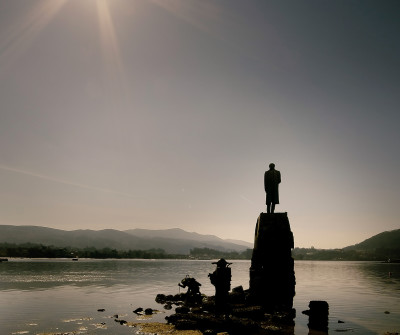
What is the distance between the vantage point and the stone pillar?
90.8 ft

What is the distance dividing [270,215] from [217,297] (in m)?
8.16

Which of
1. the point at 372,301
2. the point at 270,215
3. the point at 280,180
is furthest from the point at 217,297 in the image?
the point at 372,301

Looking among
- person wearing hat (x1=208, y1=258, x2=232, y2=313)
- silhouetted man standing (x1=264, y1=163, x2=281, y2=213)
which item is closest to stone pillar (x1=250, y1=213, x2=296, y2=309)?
silhouetted man standing (x1=264, y1=163, x2=281, y2=213)

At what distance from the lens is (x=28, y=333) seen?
23812 millimetres

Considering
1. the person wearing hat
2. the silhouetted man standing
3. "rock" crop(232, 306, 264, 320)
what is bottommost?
"rock" crop(232, 306, 264, 320)

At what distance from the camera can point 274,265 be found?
2788 cm

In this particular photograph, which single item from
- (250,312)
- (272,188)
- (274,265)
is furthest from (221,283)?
(272,188)

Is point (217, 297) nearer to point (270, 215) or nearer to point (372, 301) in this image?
point (270, 215)

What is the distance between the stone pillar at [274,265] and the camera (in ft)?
90.8

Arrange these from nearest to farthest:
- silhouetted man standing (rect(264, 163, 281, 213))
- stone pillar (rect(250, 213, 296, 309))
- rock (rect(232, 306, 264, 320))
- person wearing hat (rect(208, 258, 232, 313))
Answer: rock (rect(232, 306, 264, 320)) < person wearing hat (rect(208, 258, 232, 313)) < stone pillar (rect(250, 213, 296, 309)) < silhouetted man standing (rect(264, 163, 281, 213))

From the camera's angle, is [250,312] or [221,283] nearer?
[250,312]

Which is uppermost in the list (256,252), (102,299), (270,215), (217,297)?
(270,215)

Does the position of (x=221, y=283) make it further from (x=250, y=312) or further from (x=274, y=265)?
(x=274, y=265)

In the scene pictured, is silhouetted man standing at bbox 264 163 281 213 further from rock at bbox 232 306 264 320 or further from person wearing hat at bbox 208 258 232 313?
rock at bbox 232 306 264 320
